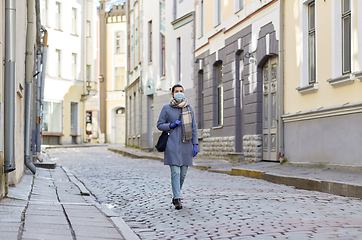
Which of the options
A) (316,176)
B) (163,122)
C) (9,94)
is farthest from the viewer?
(316,176)

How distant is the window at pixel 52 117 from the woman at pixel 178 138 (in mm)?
33316

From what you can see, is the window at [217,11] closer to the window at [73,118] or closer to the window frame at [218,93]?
the window frame at [218,93]

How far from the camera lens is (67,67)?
→ 1679 inches

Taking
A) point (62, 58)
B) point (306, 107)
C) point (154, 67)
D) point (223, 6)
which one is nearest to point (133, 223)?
point (306, 107)

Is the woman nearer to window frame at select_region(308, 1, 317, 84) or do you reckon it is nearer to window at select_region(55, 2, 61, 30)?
window frame at select_region(308, 1, 317, 84)

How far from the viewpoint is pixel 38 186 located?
1041 cm

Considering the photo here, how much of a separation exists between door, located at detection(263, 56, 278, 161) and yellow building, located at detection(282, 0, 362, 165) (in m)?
0.86

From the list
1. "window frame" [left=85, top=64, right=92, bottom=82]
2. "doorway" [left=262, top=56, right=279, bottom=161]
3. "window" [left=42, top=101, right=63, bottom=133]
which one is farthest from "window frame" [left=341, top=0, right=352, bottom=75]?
"window frame" [left=85, top=64, right=92, bottom=82]

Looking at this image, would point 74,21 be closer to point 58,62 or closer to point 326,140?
point 58,62

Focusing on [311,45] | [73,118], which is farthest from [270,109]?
[73,118]

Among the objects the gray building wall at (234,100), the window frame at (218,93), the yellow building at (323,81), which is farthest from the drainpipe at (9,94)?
the window frame at (218,93)

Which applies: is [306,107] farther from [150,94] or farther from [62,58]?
[62,58]

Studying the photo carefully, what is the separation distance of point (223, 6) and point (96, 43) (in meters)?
31.0

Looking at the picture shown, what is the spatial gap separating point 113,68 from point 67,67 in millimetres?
9877
